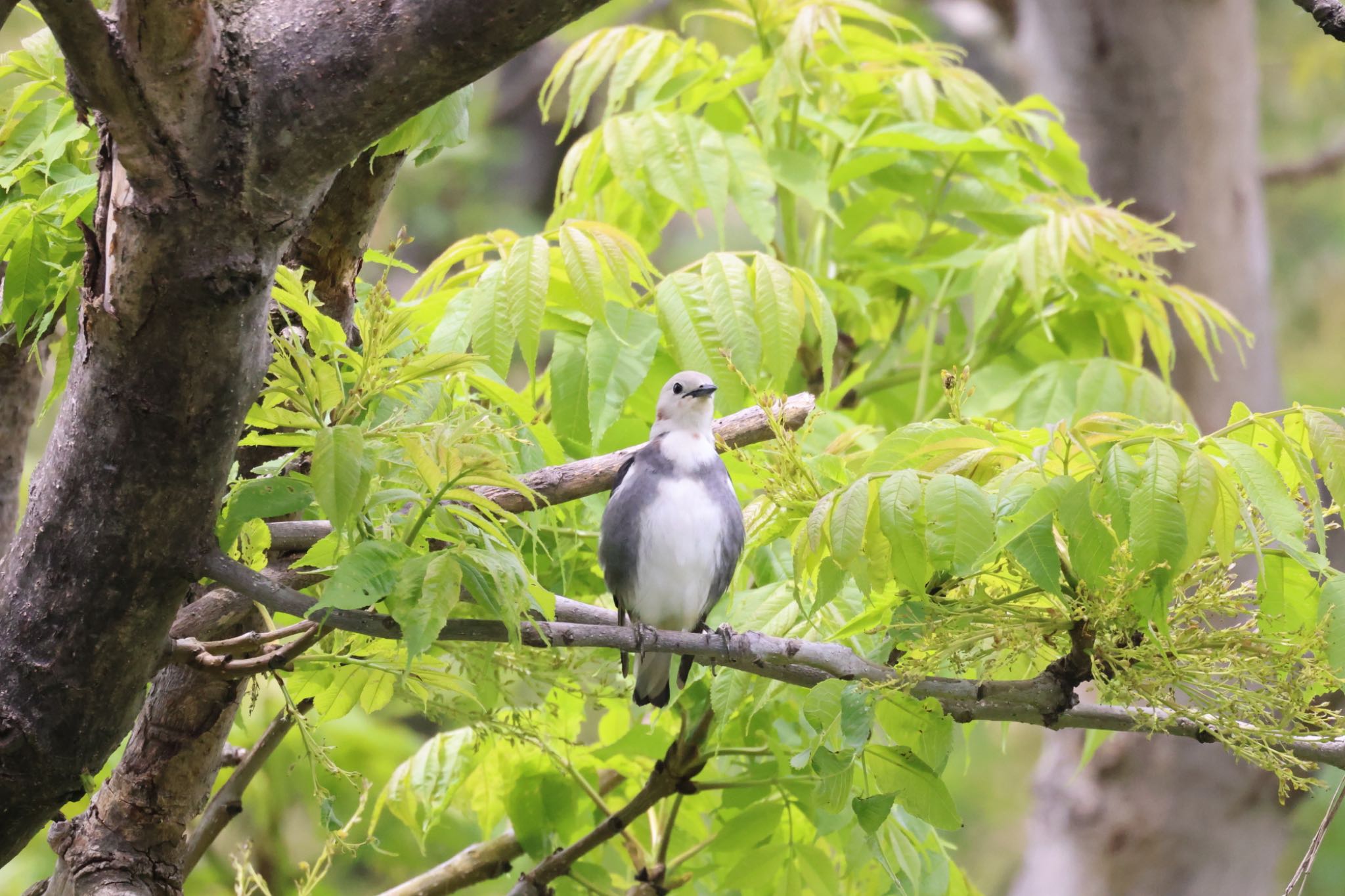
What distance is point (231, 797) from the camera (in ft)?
6.97

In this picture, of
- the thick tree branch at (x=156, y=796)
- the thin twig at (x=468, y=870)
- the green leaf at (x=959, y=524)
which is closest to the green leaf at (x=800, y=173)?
the green leaf at (x=959, y=524)

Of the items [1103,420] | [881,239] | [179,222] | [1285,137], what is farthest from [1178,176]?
[1285,137]

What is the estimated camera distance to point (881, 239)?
3.24m

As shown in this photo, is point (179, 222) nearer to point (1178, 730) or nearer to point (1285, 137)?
point (1178, 730)

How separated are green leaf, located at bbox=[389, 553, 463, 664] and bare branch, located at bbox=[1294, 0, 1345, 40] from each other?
48.3 inches

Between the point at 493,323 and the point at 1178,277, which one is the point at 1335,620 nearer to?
the point at 493,323

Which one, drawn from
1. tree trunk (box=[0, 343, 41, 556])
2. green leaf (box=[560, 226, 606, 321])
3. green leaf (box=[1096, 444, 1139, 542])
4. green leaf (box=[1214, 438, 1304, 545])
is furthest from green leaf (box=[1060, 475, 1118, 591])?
tree trunk (box=[0, 343, 41, 556])

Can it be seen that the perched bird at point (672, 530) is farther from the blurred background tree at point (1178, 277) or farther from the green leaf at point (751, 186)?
the blurred background tree at point (1178, 277)

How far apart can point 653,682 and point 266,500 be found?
123cm

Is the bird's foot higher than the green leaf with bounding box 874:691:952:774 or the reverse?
higher

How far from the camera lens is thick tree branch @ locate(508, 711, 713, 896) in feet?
7.04

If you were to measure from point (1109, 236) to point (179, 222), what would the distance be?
2.02 metres

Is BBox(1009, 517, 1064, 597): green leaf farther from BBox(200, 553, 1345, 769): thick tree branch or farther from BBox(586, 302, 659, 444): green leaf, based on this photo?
BBox(586, 302, 659, 444): green leaf

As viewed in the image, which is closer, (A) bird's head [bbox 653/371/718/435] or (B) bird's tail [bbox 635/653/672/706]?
(B) bird's tail [bbox 635/653/672/706]
